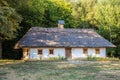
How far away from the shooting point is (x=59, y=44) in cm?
4603

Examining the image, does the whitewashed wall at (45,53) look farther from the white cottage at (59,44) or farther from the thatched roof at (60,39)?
the thatched roof at (60,39)

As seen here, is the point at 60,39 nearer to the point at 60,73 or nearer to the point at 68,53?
the point at 68,53

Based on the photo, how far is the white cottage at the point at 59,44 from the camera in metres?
45.6

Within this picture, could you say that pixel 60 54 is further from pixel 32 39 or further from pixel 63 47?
pixel 32 39

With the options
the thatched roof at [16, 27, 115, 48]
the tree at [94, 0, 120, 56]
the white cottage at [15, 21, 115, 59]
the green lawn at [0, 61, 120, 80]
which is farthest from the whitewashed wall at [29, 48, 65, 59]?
the green lawn at [0, 61, 120, 80]

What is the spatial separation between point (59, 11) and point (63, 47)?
47.2 feet

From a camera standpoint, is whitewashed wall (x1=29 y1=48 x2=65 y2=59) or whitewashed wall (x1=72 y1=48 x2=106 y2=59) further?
whitewashed wall (x1=72 y1=48 x2=106 y2=59)

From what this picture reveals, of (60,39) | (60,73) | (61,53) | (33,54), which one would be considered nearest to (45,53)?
(33,54)

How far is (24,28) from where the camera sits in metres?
54.2

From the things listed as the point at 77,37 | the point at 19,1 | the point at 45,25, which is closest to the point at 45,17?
the point at 45,25

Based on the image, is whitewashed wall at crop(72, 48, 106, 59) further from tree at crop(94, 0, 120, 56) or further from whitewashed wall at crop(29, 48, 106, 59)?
tree at crop(94, 0, 120, 56)

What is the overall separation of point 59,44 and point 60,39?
5.33 ft

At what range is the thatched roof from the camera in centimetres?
4562

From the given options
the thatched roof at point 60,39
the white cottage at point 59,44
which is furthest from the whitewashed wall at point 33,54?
the thatched roof at point 60,39
